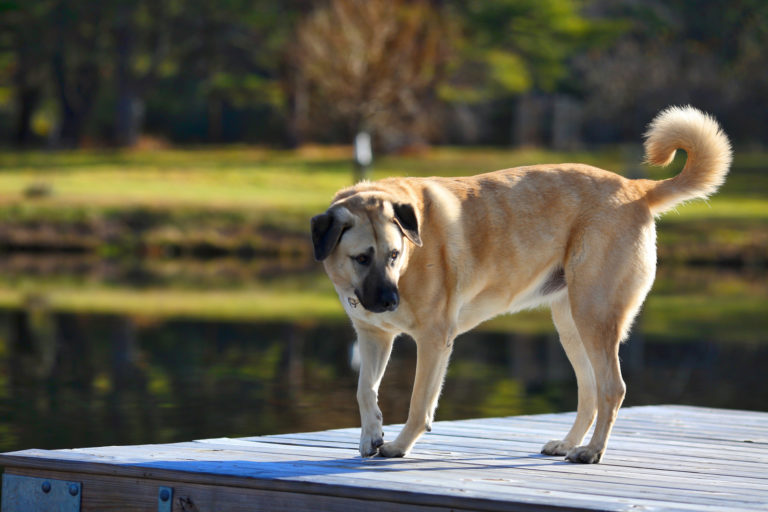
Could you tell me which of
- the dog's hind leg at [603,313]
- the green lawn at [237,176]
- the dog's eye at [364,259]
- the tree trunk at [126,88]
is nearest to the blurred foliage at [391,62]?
the tree trunk at [126,88]

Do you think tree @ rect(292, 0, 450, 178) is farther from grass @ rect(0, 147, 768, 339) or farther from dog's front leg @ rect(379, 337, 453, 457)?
dog's front leg @ rect(379, 337, 453, 457)

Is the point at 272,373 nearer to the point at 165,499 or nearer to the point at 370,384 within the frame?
the point at 370,384

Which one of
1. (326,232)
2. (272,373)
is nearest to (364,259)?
(326,232)

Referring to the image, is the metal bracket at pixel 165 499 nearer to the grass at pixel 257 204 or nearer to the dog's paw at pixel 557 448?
the dog's paw at pixel 557 448

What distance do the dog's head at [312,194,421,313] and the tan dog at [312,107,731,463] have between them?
10 mm

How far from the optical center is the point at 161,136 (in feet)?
163

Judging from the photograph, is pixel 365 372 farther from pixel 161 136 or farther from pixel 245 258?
pixel 161 136

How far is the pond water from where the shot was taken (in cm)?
1077

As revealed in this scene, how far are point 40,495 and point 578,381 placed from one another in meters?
2.80

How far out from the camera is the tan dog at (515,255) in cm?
588

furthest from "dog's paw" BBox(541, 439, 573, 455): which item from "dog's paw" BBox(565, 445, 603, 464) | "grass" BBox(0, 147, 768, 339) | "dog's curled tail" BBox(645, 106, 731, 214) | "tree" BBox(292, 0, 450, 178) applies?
"tree" BBox(292, 0, 450, 178)

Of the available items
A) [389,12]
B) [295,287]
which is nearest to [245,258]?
[295,287]

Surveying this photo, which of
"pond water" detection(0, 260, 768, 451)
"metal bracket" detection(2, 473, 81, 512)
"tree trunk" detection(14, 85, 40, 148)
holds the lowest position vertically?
"tree trunk" detection(14, 85, 40, 148)

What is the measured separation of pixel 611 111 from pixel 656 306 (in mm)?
24442
